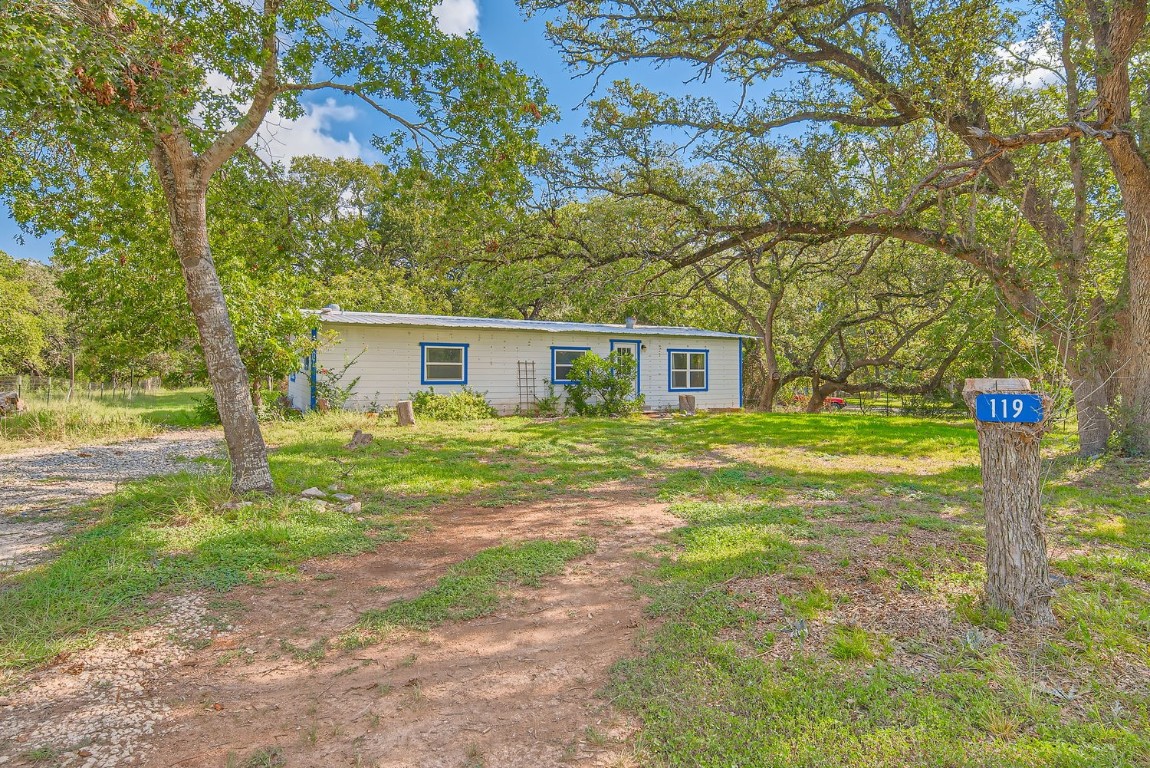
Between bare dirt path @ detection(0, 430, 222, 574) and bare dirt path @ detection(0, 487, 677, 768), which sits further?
bare dirt path @ detection(0, 430, 222, 574)

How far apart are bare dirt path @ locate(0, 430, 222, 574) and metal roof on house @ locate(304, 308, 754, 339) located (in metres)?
3.86

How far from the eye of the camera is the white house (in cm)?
1338

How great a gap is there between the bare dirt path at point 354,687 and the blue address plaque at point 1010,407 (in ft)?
6.97

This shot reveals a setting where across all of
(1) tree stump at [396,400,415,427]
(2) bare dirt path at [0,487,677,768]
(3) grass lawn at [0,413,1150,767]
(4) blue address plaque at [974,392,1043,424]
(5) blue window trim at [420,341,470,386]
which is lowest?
(2) bare dirt path at [0,487,677,768]

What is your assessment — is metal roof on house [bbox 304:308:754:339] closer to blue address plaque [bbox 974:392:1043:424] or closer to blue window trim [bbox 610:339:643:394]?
blue window trim [bbox 610:339:643:394]

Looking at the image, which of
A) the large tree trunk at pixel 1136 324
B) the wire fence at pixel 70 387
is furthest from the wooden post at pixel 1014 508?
the wire fence at pixel 70 387

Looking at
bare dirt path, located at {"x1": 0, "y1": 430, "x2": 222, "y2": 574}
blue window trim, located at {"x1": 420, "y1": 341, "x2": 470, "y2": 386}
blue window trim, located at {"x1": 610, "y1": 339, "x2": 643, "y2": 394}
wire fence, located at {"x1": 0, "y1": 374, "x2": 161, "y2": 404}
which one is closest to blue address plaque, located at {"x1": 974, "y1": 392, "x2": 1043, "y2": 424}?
bare dirt path, located at {"x1": 0, "y1": 430, "x2": 222, "y2": 574}

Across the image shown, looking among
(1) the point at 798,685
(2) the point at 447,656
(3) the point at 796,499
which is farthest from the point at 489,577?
(3) the point at 796,499

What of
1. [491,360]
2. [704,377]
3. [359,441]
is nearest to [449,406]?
[491,360]

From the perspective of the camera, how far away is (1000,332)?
10.6 meters

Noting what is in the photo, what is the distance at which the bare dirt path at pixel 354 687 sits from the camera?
208cm

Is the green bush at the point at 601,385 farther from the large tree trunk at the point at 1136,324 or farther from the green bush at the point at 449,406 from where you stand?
the large tree trunk at the point at 1136,324

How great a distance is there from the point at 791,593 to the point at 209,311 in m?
5.51

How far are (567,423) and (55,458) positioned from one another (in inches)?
343
